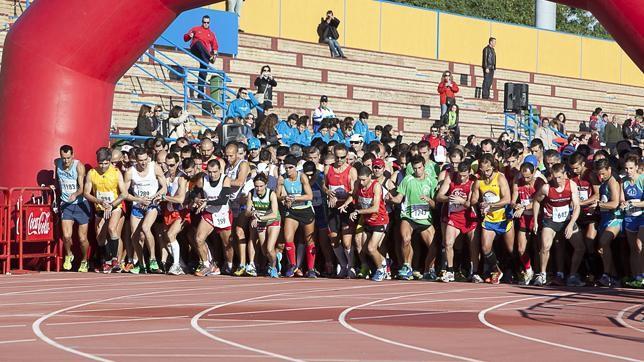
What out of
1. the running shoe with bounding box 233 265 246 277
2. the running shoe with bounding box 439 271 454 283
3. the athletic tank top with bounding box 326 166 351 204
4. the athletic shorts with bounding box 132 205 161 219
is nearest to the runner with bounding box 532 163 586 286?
the running shoe with bounding box 439 271 454 283

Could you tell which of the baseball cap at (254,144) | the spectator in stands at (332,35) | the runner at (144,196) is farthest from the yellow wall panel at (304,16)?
the runner at (144,196)

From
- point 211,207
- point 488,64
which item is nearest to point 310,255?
point 211,207

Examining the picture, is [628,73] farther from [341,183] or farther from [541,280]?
[541,280]

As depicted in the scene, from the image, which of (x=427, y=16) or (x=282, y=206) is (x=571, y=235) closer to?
(x=282, y=206)

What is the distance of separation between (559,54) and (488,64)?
7.12m

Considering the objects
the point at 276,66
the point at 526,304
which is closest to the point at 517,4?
the point at 276,66

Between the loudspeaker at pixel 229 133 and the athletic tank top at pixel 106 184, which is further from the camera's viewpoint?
the loudspeaker at pixel 229 133

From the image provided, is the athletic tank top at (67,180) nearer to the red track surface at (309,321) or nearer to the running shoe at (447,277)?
the red track surface at (309,321)

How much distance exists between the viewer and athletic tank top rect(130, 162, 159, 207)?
17.6m

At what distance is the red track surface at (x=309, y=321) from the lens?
918cm

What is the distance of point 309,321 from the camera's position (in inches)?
450

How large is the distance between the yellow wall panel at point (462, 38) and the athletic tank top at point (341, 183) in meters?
19.5

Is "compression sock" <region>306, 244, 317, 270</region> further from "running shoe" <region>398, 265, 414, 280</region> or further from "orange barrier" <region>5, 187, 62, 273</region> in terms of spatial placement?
"orange barrier" <region>5, 187, 62, 273</region>

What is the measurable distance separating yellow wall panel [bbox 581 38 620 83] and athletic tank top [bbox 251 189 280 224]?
2540 centimetres
